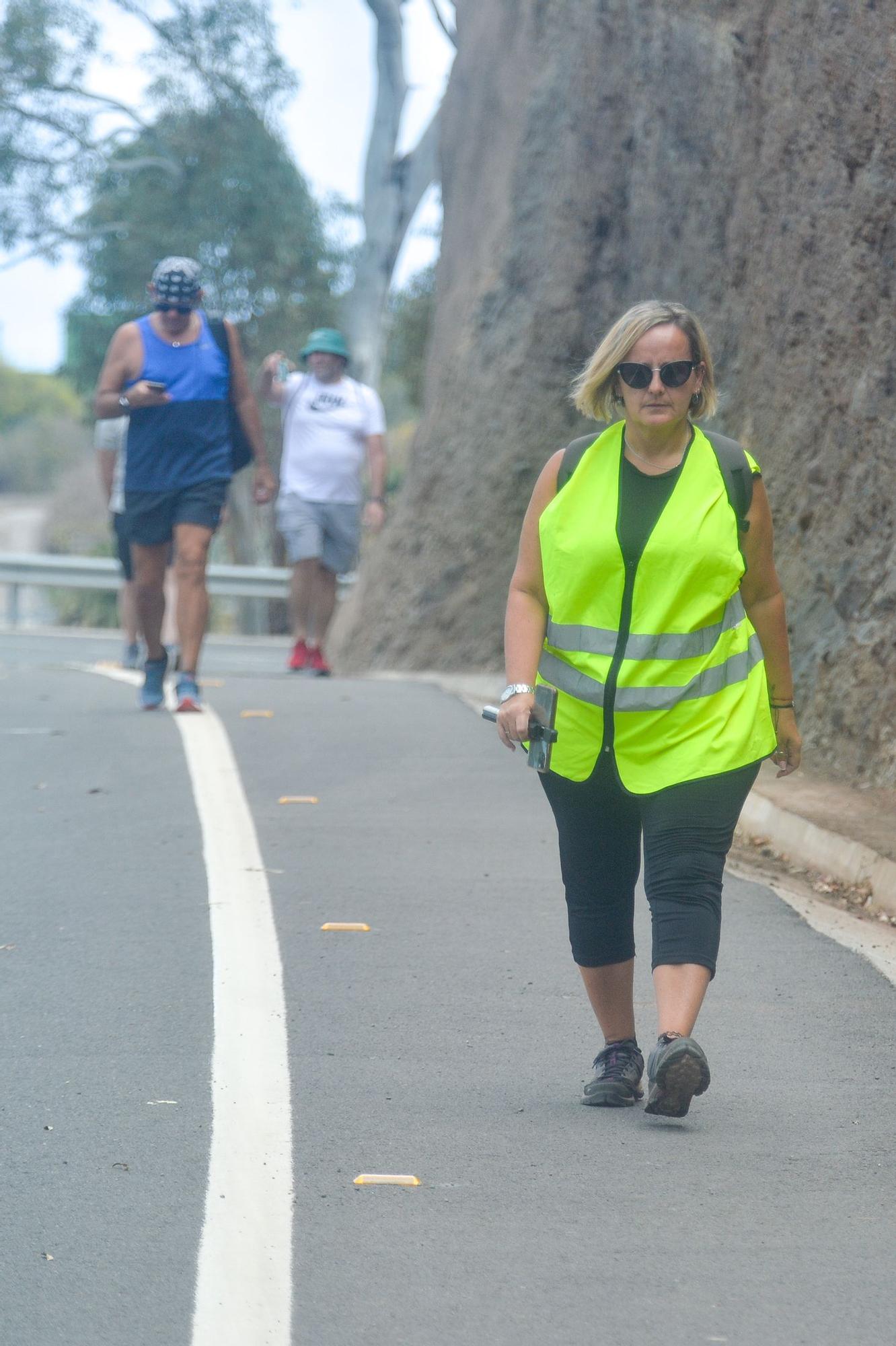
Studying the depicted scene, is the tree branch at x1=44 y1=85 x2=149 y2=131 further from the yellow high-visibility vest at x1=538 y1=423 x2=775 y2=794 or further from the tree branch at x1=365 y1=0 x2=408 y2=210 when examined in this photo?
the yellow high-visibility vest at x1=538 y1=423 x2=775 y2=794

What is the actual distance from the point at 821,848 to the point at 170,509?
429 cm

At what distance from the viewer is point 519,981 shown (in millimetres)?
5793

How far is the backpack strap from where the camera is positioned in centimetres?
449

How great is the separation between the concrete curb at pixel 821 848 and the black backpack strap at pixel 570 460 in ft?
8.84

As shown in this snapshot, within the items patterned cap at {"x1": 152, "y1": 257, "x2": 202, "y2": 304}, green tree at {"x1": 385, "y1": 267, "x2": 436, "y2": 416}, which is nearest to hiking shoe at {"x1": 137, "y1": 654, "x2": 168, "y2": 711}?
patterned cap at {"x1": 152, "y1": 257, "x2": 202, "y2": 304}

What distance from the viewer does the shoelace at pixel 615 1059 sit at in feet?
15.4

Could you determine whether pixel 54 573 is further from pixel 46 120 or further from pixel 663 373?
pixel 663 373

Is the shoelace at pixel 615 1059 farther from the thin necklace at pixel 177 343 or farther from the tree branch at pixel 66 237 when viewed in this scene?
the tree branch at pixel 66 237

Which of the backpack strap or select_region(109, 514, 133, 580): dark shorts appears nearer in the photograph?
the backpack strap

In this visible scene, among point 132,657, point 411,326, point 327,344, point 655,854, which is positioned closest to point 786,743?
point 655,854

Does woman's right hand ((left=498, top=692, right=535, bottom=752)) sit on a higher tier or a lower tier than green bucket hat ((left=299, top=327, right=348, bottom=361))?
lower

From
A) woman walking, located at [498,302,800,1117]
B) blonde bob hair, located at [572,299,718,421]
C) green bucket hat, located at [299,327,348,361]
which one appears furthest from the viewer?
green bucket hat, located at [299,327,348,361]

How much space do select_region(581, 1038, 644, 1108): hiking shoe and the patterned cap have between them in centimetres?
626

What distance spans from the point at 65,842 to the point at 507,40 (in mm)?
12000
